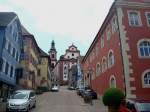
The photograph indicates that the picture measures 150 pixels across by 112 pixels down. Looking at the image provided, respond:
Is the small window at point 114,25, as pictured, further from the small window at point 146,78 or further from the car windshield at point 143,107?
the car windshield at point 143,107

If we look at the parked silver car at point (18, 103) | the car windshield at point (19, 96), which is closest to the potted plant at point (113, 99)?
the parked silver car at point (18, 103)

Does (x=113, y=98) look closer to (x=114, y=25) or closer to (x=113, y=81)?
(x=113, y=81)

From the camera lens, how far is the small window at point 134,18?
26.4 metres

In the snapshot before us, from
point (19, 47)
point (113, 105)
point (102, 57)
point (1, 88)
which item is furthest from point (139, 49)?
point (19, 47)

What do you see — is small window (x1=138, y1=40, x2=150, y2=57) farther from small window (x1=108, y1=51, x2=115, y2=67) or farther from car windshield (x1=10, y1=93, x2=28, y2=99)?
car windshield (x1=10, y1=93, x2=28, y2=99)

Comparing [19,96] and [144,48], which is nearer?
[19,96]

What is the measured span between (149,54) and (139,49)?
4.17 ft

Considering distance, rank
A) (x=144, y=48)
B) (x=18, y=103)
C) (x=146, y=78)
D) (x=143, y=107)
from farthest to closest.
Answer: (x=144, y=48) < (x=146, y=78) < (x=18, y=103) < (x=143, y=107)

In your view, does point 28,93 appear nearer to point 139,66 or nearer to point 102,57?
point 139,66

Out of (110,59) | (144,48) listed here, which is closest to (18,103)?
(110,59)

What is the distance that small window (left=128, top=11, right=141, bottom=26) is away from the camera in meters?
26.4

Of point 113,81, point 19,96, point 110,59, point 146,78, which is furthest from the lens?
point 110,59

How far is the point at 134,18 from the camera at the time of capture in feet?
87.6

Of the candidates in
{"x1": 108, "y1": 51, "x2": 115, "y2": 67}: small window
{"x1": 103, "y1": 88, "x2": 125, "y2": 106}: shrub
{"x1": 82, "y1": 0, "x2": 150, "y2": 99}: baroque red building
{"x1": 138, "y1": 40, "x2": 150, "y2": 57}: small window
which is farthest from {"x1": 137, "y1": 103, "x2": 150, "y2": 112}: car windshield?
{"x1": 108, "y1": 51, "x2": 115, "y2": 67}: small window
